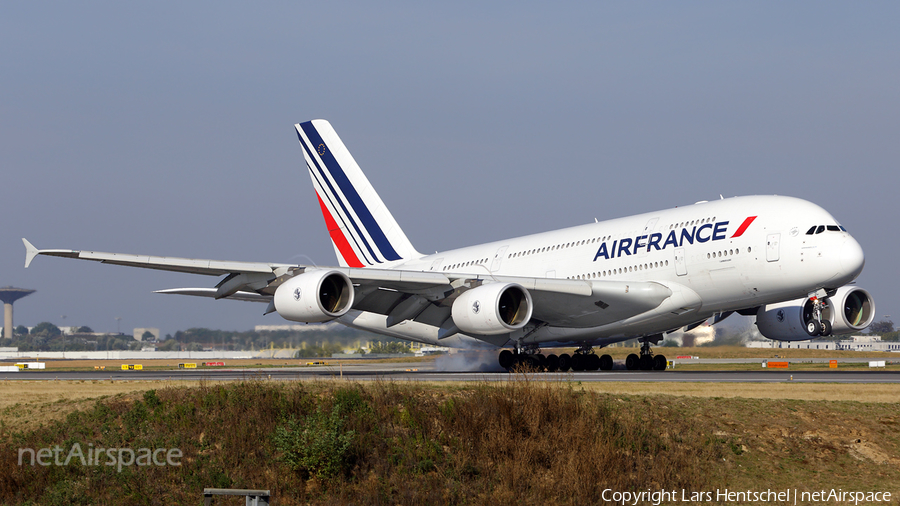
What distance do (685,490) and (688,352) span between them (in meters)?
37.0

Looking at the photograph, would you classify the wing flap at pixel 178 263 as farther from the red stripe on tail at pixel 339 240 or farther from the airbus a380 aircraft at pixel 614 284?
the red stripe on tail at pixel 339 240

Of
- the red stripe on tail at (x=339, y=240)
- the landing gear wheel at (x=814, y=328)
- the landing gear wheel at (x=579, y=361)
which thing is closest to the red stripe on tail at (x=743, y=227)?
the landing gear wheel at (x=814, y=328)

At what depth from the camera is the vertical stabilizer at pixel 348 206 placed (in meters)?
41.3

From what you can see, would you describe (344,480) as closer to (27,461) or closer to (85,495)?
(85,495)

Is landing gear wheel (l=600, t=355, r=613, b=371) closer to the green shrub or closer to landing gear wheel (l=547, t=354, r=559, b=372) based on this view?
landing gear wheel (l=547, t=354, r=559, b=372)

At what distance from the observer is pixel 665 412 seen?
58.1 feet

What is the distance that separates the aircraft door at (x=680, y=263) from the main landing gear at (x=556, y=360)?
5.86 metres

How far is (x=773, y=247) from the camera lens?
26297 mm

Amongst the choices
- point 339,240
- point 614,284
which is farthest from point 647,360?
point 339,240

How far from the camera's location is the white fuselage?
2586cm

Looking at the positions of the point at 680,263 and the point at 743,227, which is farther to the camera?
the point at 680,263

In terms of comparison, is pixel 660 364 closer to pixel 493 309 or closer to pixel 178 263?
pixel 493 309

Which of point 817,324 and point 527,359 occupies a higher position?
point 817,324

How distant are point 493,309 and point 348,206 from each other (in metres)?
17.5
